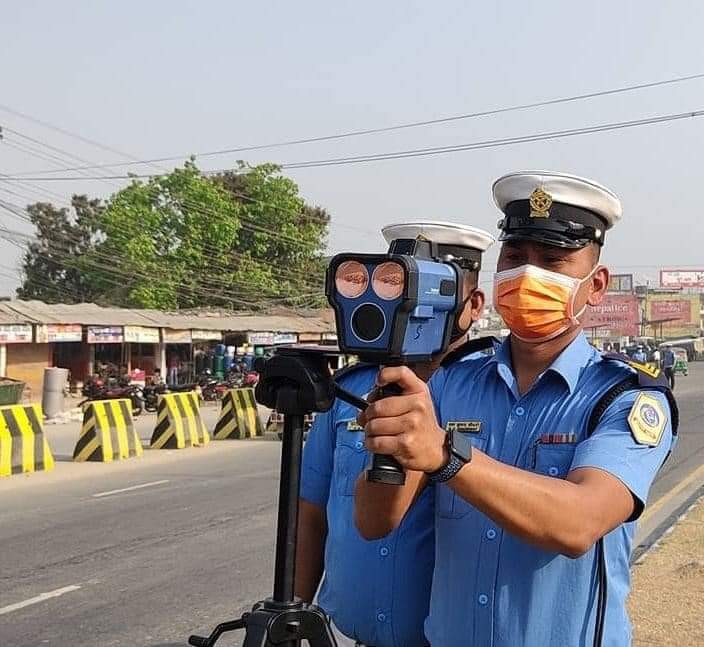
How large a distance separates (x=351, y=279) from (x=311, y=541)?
1575mm

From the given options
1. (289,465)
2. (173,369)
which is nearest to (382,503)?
(289,465)

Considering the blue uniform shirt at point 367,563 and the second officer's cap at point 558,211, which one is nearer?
the second officer's cap at point 558,211

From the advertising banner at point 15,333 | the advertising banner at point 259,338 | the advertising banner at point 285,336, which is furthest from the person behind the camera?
the advertising banner at point 285,336

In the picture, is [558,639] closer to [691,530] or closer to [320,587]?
[320,587]

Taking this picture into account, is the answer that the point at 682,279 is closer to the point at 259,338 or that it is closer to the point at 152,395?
the point at 259,338

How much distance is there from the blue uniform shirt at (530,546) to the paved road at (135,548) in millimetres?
3484

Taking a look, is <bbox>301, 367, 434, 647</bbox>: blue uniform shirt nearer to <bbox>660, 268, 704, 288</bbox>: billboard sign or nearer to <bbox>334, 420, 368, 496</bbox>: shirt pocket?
<bbox>334, 420, 368, 496</bbox>: shirt pocket

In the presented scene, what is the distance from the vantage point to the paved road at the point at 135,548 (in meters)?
5.62

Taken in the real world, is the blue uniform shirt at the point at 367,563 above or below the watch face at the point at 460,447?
below

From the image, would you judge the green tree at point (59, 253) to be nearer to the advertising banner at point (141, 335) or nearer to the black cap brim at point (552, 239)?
the advertising banner at point (141, 335)

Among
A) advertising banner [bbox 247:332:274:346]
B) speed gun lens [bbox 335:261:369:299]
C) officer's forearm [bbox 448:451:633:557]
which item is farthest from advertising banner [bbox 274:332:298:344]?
speed gun lens [bbox 335:261:369:299]

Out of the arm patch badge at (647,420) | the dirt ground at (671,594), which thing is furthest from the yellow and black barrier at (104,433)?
the arm patch badge at (647,420)

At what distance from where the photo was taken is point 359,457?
2.69 meters

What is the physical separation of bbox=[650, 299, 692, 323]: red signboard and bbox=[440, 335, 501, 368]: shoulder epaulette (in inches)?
3463
